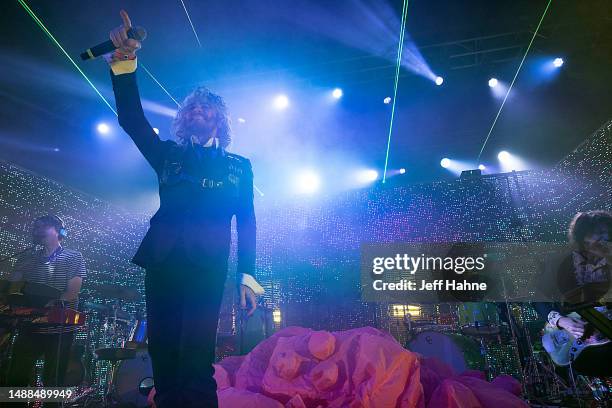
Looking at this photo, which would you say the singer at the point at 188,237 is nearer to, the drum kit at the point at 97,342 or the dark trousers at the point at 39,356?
the drum kit at the point at 97,342

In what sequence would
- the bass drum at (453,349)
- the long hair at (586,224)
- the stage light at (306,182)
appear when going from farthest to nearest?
1. the stage light at (306,182)
2. the bass drum at (453,349)
3. the long hair at (586,224)

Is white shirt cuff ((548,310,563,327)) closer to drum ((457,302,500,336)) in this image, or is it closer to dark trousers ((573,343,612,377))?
dark trousers ((573,343,612,377))

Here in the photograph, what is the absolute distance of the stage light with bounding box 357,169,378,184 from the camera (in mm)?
9773

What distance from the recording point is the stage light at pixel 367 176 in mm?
9773

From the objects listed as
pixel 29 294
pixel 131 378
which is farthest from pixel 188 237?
pixel 131 378

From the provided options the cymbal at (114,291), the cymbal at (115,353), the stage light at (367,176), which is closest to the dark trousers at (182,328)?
the cymbal at (115,353)

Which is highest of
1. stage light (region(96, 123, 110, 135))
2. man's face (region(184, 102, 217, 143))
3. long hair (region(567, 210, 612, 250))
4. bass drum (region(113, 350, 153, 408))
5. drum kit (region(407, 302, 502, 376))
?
stage light (region(96, 123, 110, 135))

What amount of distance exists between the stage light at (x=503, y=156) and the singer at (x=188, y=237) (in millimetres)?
A: 8743

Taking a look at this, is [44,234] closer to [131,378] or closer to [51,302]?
[51,302]

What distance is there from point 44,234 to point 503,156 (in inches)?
374

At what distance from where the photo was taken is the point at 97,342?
517cm

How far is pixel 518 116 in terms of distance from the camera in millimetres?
7668

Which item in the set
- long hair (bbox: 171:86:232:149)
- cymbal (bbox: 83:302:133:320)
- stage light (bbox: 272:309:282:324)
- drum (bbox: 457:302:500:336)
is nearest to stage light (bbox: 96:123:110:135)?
cymbal (bbox: 83:302:133:320)

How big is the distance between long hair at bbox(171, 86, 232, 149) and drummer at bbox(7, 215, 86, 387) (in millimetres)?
2856
